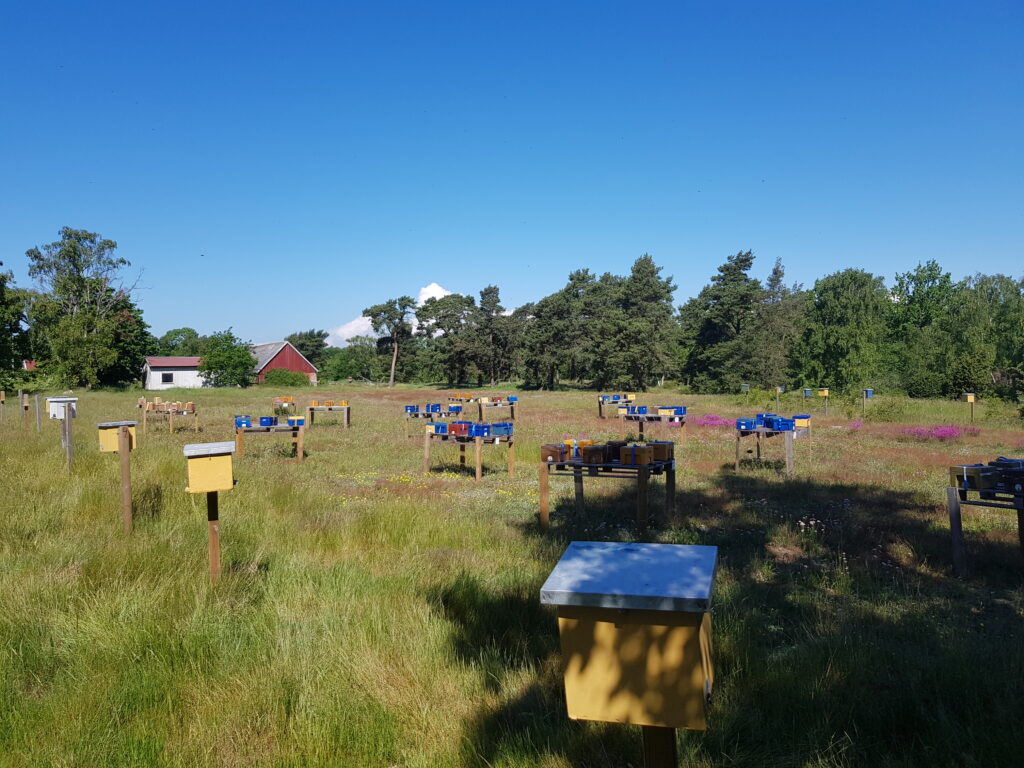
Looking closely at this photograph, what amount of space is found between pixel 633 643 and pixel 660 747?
0.47 meters

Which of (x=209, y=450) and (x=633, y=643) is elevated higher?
(x=209, y=450)

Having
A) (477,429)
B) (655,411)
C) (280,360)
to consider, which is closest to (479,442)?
(477,429)

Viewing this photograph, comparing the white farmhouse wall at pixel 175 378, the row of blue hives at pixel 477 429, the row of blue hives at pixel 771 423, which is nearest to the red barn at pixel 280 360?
the white farmhouse wall at pixel 175 378

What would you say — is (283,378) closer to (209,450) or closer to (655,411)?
(655,411)

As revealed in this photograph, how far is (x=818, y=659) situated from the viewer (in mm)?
4410

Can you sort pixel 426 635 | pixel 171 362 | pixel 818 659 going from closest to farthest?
pixel 818 659 < pixel 426 635 < pixel 171 362

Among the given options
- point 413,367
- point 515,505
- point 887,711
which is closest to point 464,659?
point 887,711

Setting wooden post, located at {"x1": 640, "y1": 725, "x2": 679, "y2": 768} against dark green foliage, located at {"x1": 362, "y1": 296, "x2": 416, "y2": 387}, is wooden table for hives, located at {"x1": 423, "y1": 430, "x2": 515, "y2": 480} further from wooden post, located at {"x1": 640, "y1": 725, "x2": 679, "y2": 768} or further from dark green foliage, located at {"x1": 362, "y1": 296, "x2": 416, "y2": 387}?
dark green foliage, located at {"x1": 362, "y1": 296, "x2": 416, "y2": 387}

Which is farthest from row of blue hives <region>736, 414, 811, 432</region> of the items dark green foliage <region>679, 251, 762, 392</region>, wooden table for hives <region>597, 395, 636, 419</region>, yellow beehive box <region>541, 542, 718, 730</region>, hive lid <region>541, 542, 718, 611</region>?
dark green foliage <region>679, 251, 762, 392</region>

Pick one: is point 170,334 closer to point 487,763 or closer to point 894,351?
point 894,351

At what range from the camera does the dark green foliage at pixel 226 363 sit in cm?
6538

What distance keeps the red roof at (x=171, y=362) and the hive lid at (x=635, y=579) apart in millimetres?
72908

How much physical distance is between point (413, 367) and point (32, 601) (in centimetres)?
7972

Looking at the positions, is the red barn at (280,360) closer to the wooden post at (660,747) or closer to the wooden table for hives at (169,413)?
→ the wooden table for hives at (169,413)
